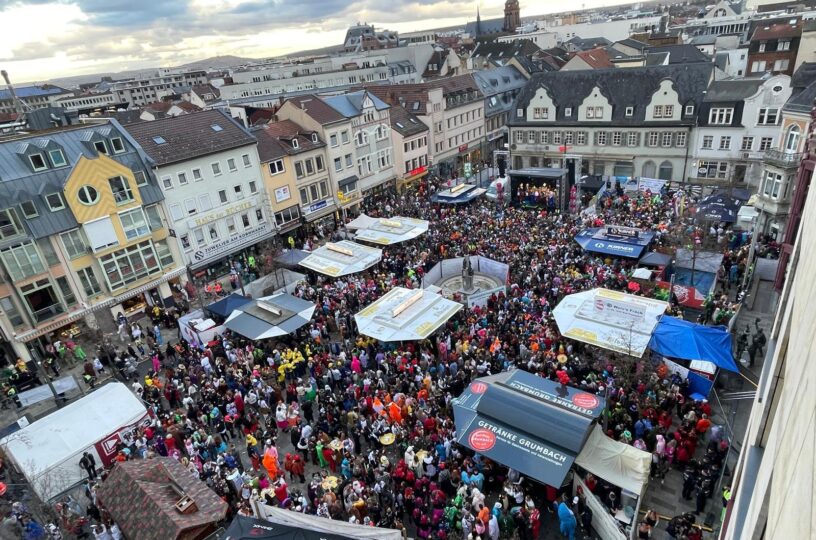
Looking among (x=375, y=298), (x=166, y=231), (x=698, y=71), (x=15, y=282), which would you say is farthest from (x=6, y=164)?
(x=698, y=71)

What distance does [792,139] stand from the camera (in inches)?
1136

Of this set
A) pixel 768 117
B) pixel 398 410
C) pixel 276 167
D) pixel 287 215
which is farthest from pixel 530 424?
pixel 768 117

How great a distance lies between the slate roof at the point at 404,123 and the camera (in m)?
49.0

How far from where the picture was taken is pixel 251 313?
2620cm

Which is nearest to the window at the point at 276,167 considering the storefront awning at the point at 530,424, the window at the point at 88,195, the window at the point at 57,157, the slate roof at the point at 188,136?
the slate roof at the point at 188,136

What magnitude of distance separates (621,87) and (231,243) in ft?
129

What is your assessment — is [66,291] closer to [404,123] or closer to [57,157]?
[57,157]

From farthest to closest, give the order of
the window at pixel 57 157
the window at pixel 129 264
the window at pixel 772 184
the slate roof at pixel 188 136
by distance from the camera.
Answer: the slate roof at pixel 188 136
the window at pixel 129 264
the window at pixel 772 184
the window at pixel 57 157

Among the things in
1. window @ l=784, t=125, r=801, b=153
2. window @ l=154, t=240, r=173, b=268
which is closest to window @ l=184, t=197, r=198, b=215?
window @ l=154, t=240, r=173, b=268

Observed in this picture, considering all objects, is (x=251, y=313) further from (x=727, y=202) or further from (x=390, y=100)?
(x=390, y=100)

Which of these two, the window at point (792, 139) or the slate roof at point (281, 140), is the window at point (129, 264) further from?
the window at point (792, 139)

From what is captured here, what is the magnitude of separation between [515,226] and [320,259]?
1453 cm

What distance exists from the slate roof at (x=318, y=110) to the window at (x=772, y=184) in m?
31.5

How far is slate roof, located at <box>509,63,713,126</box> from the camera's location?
1734 inches
